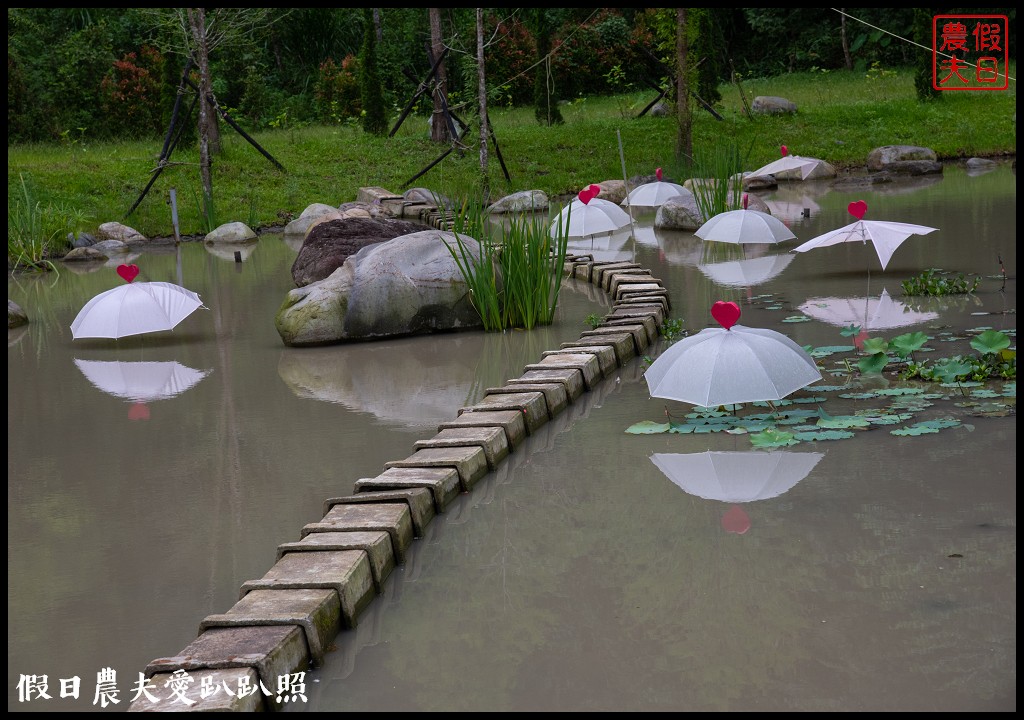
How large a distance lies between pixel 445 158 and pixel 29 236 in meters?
6.54

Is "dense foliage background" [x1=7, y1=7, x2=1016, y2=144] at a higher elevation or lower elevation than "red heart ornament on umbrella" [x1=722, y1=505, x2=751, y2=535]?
higher

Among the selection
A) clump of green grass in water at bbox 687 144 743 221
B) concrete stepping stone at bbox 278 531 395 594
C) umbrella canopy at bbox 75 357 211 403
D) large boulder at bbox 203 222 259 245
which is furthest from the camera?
large boulder at bbox 203 222 259 245

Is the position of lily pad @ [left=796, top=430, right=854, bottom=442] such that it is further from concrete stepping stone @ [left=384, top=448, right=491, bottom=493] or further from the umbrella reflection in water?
concrete stepping stone @ [left=384, top=448, right=491, bottom=493]

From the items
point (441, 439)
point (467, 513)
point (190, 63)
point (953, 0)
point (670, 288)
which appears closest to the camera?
point (467, 513)


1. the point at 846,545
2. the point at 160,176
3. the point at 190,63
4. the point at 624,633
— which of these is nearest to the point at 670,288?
the point at 846,545

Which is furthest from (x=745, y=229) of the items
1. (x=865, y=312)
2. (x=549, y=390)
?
(x=549, y=390)

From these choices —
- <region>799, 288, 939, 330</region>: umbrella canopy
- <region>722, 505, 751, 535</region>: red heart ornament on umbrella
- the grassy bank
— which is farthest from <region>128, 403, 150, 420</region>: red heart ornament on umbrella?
the grassy bank

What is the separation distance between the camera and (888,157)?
16.5 m

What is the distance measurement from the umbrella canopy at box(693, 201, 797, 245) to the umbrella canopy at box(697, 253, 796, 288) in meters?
0.18

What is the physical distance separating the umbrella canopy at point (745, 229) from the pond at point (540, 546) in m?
2.82

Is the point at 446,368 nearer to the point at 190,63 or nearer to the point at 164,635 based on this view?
the point at 164,635

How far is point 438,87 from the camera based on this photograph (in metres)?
16.8

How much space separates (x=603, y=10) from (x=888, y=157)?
13.9 m

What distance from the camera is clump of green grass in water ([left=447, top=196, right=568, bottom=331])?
6.82m
